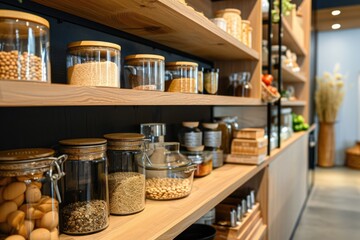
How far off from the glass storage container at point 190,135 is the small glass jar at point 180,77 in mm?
403

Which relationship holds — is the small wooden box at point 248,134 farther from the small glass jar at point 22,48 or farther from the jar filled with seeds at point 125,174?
the small glass jar at point 22,48

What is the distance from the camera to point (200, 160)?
1.65 metres

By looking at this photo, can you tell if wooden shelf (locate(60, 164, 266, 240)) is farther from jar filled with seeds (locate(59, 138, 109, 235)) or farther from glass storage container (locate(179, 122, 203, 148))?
glass storage container (locate(179, 122, 203, 148))

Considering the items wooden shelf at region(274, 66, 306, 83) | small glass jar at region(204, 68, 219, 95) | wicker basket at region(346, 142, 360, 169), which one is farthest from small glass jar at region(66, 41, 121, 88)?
wicker basket at region(346, 142, 360, 169)

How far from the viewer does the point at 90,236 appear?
903 mm

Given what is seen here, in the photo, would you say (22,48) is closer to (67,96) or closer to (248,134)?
(67,96)

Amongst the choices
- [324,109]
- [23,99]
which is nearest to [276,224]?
[23,99]

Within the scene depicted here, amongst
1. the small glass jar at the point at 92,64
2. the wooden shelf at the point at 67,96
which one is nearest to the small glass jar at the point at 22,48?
the wooden shelf at the point at 67,96

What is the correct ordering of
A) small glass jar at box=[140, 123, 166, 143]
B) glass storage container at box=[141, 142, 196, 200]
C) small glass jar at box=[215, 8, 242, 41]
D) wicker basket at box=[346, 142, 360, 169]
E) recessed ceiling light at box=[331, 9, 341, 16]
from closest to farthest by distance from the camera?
glass storage container at box=[141, 142, 196, 200]
small glass jar at box=[140, 123, 166, 143]
small glass jar at box=[215, 8, 242, 41]
recessed ceiling light at box=[331, 9, 341, 16]
wicker basket at box=[346, 142, 360, 169]

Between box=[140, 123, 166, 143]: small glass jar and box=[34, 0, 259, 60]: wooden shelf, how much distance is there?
1.25ft

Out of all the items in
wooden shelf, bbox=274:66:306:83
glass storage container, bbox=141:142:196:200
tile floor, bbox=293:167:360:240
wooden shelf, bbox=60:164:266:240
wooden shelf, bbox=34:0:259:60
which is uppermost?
wooden shelf, bbox=274:66:306:83

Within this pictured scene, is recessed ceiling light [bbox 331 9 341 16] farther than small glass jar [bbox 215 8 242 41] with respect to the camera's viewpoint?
Yes

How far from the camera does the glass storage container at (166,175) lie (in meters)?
1.26

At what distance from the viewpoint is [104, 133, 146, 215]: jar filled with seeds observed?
3.44 feet
